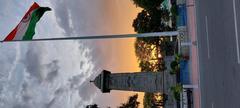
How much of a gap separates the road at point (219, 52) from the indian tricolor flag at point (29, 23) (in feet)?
27.2

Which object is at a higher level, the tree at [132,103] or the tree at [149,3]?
the tree at [149,3]

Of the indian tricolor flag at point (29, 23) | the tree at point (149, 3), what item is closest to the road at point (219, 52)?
the indian tricolor flag at point (29, 23)

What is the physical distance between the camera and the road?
42.5 ft

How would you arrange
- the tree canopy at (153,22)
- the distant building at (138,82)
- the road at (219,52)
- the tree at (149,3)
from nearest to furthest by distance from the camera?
the road at (219,52)
the distant building at (138,82)
the tree at (149,3)
the tree canopy at (153,22)

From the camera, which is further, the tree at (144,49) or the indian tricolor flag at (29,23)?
the tree at (144,49)

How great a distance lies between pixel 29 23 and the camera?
20.7m

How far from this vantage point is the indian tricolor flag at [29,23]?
20734 millimetres

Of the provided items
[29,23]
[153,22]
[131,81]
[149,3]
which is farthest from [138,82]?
→ [153,22]

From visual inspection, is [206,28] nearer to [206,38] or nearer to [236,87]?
[206,38]

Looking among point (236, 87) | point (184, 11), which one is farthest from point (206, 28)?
point (184, 11)

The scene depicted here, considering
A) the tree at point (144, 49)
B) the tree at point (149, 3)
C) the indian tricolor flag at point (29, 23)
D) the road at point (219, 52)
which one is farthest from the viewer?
the tree at point (144, 49)

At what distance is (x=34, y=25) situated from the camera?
2081 cm

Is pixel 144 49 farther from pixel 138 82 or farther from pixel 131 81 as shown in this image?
pixel 138 82

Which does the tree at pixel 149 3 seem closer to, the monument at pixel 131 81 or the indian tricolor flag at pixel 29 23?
the monument at pixel 131 81
